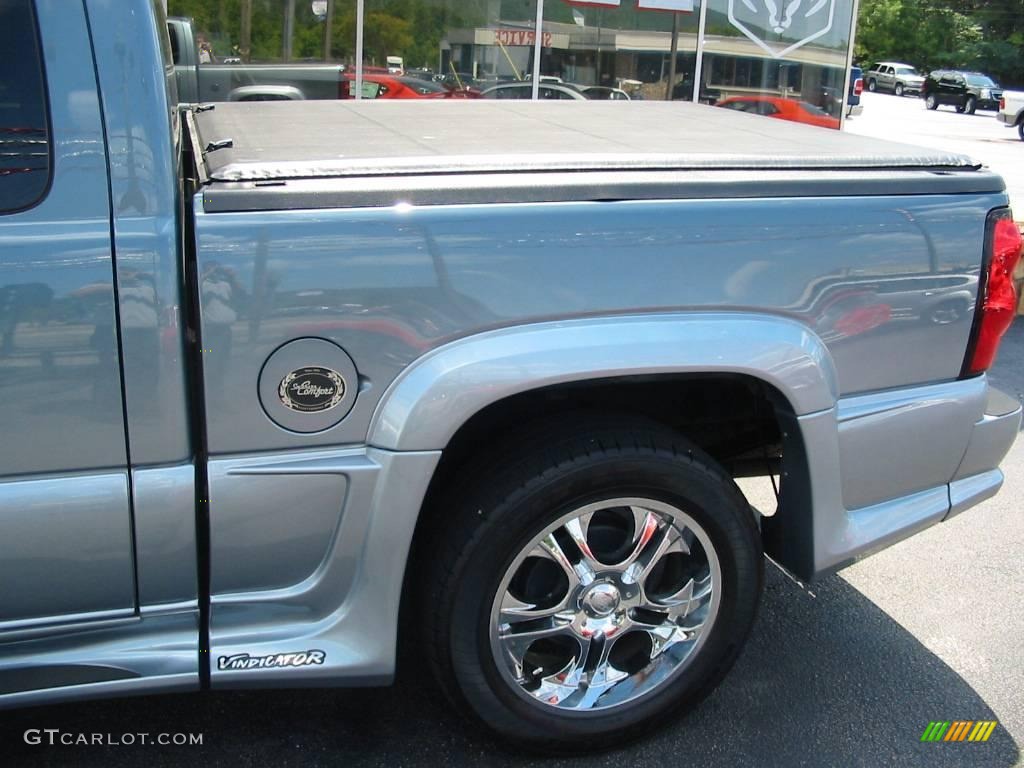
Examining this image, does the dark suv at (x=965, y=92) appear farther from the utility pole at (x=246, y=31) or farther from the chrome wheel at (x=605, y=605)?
the chrome wheel at (x=605, y=605)

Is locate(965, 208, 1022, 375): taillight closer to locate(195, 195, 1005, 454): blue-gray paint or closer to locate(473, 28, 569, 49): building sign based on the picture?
locate(195, 195, 1005, 454): blue-gray paint

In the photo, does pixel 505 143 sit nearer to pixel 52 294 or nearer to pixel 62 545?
pixel 52 294

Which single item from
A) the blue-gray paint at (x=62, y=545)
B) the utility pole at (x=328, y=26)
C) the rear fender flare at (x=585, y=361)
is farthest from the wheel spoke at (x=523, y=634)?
the utility pole at (x=328, y=26)

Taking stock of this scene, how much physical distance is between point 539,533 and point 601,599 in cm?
30

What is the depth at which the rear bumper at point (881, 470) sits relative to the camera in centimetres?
257

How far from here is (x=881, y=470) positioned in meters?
2.66

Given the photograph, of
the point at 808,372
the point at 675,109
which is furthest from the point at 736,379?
the point at 675,109

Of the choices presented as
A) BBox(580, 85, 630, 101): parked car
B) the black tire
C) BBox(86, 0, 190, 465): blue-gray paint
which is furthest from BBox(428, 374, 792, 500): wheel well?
BBox(580, 85, 630, 101): parked car

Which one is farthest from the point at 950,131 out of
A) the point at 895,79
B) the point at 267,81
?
the point at 267,81

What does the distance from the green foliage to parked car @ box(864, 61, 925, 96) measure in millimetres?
5960

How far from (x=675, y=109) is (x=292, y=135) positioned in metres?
1.89

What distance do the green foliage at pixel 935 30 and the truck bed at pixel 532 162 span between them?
57.1 metres

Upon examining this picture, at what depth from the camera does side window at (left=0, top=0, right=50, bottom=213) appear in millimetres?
1966

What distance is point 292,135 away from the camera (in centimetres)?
276
